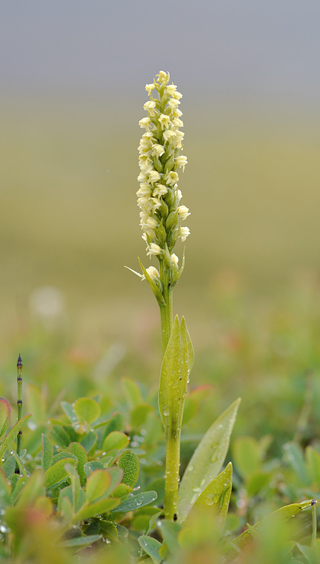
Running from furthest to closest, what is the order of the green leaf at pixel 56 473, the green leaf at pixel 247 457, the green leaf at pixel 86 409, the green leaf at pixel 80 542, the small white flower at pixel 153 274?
the green leaf at pixel 247 457 → the green leaf at pixel 86 409 → the small white flower at pixel 153 274 → the green leaf at pixel 56 473 → the green leaf at pixel 80 542

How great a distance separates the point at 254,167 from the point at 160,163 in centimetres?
665

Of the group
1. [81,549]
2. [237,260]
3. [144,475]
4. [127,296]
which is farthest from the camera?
[237,260]

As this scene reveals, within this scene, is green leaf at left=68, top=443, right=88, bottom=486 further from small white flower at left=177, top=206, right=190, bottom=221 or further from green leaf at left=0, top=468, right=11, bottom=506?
small white flower at left=177, top=206, right=190, bottom=221

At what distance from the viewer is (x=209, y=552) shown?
1.58ft

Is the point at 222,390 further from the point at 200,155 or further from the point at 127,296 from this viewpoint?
the point at 200,155

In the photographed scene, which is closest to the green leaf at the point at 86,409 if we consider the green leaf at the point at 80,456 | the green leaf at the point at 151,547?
the green leaf at the point at 80,456

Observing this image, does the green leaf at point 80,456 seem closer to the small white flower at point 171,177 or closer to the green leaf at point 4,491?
the green leaf at point 4,491

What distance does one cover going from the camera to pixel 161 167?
2.44 ft

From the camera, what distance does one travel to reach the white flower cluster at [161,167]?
2.41ft

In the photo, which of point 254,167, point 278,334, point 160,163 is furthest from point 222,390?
point 254,167

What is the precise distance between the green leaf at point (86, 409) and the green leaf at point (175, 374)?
0.17 m

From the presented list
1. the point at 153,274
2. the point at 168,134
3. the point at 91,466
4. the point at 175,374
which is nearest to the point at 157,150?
the point at 168,134

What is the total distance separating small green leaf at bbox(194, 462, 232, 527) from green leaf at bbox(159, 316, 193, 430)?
0.09m

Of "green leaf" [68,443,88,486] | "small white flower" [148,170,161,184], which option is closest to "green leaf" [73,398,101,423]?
"green leaf" [68,443,88,486]
